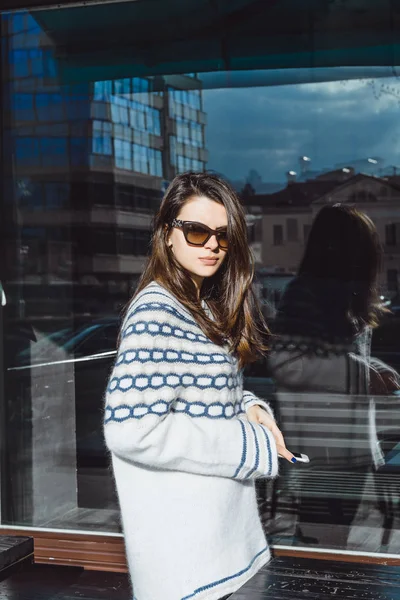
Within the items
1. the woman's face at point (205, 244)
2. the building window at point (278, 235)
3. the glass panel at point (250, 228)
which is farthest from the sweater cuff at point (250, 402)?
the building window at point (278, 235)

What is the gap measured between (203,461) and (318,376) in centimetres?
304

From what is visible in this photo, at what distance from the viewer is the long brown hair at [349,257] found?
5102 mm

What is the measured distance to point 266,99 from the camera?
5.56 meters

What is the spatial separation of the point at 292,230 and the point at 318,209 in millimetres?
234

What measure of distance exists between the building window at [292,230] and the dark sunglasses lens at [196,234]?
4.21m

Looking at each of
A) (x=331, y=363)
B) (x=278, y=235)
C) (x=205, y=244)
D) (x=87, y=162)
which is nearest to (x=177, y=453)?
(x=205, y=244)

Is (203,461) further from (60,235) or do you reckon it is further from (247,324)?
(60,235)

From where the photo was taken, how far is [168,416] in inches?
58.8

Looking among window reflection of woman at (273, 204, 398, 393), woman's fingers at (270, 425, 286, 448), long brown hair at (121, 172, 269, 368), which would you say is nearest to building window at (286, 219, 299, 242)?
window reflection of woman at (273, 204, 398, 393)

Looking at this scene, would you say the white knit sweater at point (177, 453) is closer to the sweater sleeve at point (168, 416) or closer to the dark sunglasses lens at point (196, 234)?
the sweater sleeve at point (168, 416)

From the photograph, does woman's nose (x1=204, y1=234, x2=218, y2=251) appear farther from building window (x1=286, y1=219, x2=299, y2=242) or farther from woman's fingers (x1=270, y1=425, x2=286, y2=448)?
building window (x1=286, y1=219, x2=299, y2=242)

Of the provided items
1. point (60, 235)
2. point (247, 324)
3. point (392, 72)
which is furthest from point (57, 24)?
point (247, 324)

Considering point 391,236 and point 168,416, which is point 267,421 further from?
point 391,236

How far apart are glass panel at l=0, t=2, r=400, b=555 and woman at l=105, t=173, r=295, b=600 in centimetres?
174
